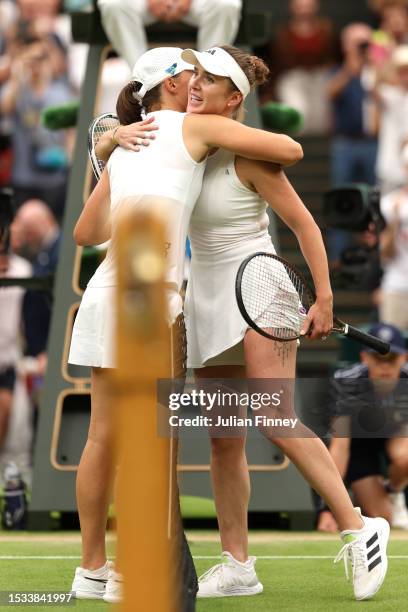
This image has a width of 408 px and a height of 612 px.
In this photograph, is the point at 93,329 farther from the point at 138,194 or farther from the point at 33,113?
the point at 33,113

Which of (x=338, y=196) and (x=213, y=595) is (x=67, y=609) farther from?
(x=338, y=196)

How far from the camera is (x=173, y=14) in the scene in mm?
8500

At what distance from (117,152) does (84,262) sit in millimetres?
3426

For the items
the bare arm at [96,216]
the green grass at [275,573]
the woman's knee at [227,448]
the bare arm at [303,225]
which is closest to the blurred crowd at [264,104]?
the green grass at [275,573]

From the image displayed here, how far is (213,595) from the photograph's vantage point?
5.40 meters

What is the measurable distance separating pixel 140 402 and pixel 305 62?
11.2m

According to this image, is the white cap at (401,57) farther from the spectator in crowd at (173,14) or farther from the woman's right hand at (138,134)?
the woman's right hand at (138,134)

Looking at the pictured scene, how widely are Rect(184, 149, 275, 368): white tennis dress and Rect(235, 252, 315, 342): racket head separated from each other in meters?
0.11

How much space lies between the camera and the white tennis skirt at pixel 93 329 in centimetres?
499

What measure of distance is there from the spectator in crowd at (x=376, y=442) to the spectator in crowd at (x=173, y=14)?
1.99 meters

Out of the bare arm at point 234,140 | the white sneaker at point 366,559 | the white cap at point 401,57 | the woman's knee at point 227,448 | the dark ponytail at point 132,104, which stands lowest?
the white sneaker at point 366,559

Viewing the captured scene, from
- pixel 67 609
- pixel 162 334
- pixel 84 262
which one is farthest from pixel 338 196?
pixel 162 334

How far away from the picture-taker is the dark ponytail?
5199 mm

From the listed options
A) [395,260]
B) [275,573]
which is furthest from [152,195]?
[395,260]
